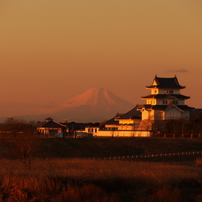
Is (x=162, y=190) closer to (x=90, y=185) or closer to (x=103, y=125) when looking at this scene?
(x=90, y=185)

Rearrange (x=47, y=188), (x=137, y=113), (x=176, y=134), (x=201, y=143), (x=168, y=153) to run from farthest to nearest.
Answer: (x=137, y=113)
(x=176, y=134)
(x=201, y=143)
(x=168, y=153)
(x=47, y=188)

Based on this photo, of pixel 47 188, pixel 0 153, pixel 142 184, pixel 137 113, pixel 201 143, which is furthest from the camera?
pixel 137 113

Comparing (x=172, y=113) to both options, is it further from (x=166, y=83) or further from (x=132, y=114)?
(x=132, y=114)

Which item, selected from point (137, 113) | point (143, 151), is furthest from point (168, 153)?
point (137, 113)

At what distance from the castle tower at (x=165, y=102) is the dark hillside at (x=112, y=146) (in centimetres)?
2069

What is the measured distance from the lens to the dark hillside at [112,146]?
199 ft

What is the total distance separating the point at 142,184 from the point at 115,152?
39.6 meters

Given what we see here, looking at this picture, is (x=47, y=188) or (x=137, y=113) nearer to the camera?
(x=47, y=188)

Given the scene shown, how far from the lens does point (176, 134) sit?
7419 cm

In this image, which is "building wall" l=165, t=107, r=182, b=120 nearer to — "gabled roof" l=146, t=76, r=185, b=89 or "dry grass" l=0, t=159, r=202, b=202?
"gabled roof" l=146, t=76, r=185, b=89

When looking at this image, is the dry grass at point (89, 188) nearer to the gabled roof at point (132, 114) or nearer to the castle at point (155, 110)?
the castle at point (155, 110)

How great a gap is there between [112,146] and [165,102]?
1148 inches

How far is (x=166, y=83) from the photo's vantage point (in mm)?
93812

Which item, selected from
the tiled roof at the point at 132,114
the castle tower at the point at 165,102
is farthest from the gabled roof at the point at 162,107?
the tiled roof at the point at 132,114
